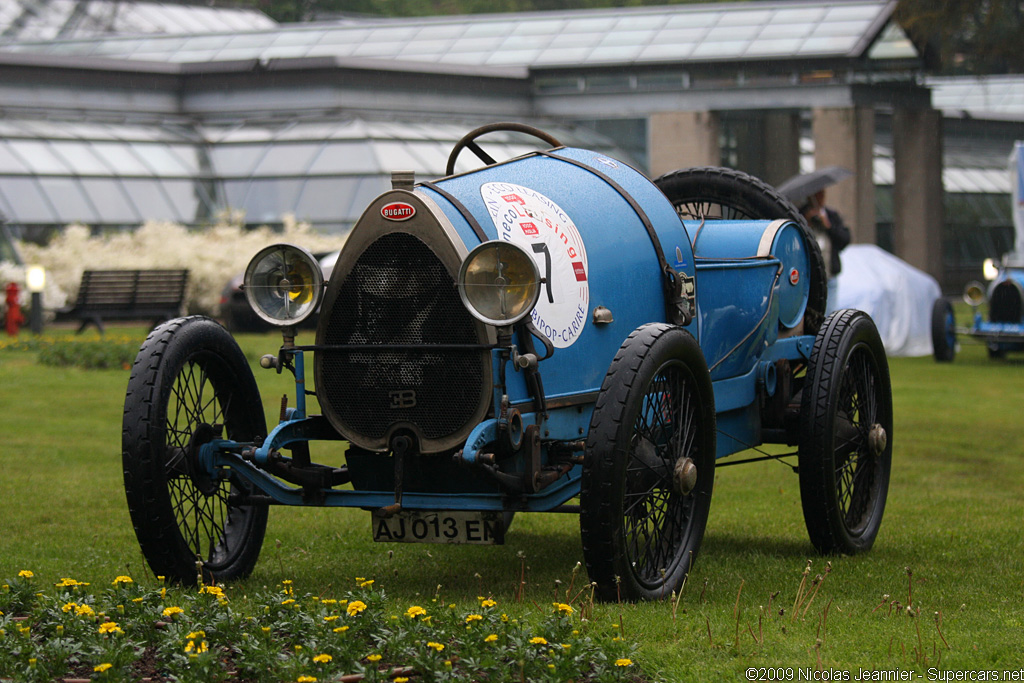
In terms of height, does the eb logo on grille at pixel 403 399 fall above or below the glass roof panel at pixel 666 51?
below

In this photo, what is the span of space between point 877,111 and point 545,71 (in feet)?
28.3

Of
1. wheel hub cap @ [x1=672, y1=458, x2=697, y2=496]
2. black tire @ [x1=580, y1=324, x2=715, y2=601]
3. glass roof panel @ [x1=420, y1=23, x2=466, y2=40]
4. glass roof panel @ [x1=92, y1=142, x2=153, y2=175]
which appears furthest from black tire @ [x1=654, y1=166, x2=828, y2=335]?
glass roof panel @ [x1=420, y1=23, x2=466, y2=40]

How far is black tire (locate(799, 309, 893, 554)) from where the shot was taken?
6.60 meters

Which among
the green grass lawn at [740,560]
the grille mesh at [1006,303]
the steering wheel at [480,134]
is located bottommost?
the green grass lawn at [740,560]

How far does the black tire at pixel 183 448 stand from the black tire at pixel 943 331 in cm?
1541

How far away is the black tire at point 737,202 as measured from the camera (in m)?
7.73

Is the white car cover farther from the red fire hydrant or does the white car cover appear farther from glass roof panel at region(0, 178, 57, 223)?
glass roof panel at region(0, 178, 57, 223)

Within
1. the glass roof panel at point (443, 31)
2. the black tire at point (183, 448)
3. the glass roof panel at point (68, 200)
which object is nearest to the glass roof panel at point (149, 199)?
the glass roof panel at point (68, 200)

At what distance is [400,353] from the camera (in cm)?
556

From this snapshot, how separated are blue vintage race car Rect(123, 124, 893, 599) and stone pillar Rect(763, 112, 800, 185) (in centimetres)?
2954

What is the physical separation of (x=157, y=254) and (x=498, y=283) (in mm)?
22232

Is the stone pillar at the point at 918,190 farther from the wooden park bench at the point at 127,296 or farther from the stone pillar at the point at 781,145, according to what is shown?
the wooden park bench at the point at 127,296

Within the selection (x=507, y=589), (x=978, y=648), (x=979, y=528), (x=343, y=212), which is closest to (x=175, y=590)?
(x=507, y=589)

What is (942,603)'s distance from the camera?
223 inches
